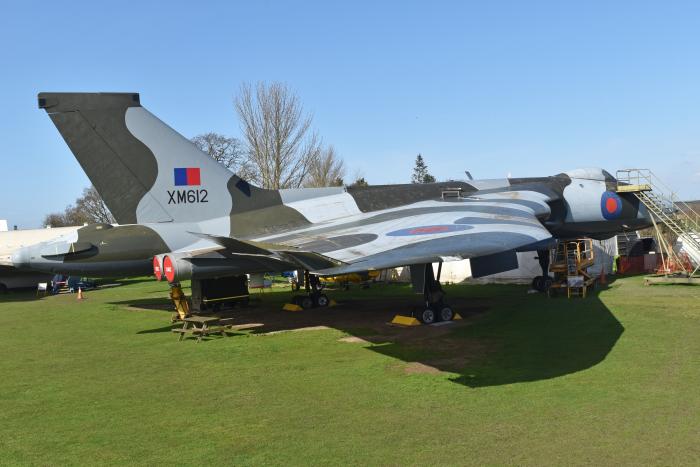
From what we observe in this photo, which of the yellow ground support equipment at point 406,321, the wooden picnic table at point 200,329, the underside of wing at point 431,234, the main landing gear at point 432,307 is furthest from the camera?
the yellow ground support equipment at point 406,321

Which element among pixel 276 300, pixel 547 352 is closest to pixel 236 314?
pixel 276 300

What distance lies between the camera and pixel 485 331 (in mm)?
12414

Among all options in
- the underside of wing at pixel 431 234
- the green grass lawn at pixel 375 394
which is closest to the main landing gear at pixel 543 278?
the underside of wing at pixel 431 234

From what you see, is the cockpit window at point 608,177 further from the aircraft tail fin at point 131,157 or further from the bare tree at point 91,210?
the bare tree at point 91,210

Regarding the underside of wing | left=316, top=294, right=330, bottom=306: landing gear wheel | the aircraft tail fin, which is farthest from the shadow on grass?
the aircraft tail fin

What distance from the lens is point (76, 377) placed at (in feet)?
32.2

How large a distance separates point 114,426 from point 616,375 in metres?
6.86

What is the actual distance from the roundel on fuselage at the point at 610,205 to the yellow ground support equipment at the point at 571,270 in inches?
51.7

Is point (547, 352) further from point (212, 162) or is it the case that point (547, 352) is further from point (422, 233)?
point (212, 162)

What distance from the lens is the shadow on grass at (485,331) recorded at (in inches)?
364

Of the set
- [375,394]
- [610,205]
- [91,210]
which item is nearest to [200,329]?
[375,394]

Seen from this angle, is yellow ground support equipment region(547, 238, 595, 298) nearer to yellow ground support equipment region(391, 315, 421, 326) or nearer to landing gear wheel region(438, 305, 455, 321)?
landing gear wheel region(438, 305, 455, 321)

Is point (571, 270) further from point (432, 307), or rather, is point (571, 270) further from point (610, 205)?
point (432, 307)

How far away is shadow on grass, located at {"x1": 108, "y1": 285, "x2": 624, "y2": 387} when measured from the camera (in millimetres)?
9234
